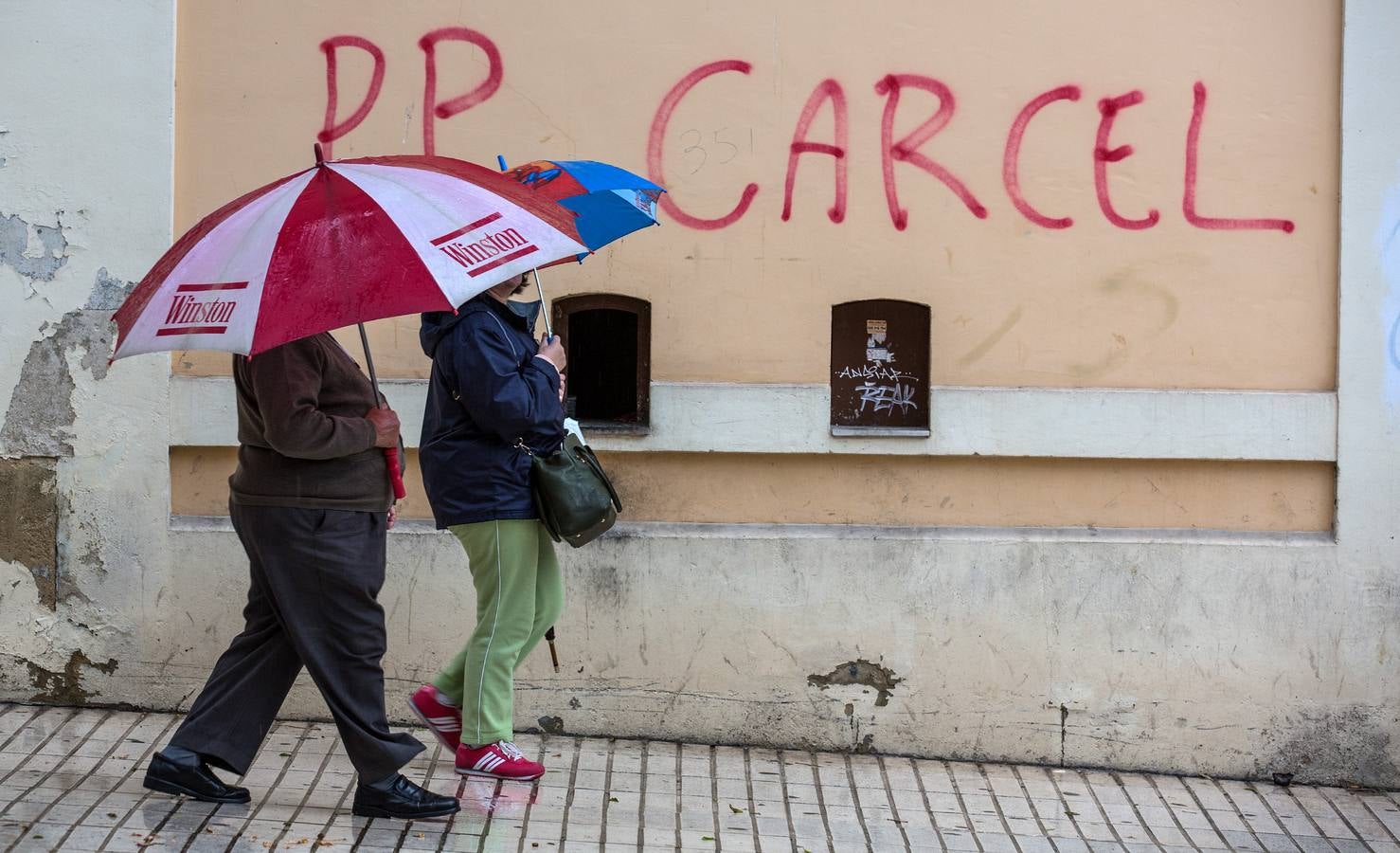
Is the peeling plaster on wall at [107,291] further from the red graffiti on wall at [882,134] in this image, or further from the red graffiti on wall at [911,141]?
the red graffiti on wall at [911,141]

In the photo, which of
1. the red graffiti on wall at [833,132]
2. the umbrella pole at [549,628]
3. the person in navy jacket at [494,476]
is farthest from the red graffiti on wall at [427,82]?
the red graffiti on wall at [833,132]

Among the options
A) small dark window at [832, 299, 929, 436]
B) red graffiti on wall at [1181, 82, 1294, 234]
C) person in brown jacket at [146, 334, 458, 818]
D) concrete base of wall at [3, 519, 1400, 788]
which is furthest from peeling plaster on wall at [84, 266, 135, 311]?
Result: red graffiti on wall at [1181, 82, 1294, 234]

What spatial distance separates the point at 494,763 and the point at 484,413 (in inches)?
43.9

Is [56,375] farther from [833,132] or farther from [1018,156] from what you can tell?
[1018,156]

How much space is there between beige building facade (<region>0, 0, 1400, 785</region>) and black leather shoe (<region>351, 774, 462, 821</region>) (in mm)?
978

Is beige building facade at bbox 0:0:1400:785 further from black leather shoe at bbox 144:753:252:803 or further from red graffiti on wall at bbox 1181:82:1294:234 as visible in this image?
black leather shoe at bbox 144:753:252:803

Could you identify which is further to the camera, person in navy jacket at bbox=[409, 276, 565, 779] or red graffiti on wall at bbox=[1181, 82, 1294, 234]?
red graffiti on wall at bbox=[1181, 82, 1294, 234]

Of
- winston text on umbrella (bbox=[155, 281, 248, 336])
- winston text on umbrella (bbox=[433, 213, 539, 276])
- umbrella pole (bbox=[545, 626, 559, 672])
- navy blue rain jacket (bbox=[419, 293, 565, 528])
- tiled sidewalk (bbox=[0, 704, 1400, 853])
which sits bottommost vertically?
tiled sidewalk (bbox=[0, 704, 1400, 853])

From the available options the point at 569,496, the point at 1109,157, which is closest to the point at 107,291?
the point at 569,496

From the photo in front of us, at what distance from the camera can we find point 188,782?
159 inches

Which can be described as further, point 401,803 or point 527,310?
point 527,310

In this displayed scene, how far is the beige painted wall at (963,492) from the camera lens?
5.02 metres

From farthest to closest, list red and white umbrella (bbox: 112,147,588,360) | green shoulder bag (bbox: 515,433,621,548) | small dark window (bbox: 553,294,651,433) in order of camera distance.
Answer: small dark window (bbox: 553,294,651,433) < green shoulder bag (bbox: 515,433,621,548) < red and white umbrella (bbox: 112,147,588,360)

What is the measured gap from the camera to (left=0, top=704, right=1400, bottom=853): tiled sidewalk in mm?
3975
